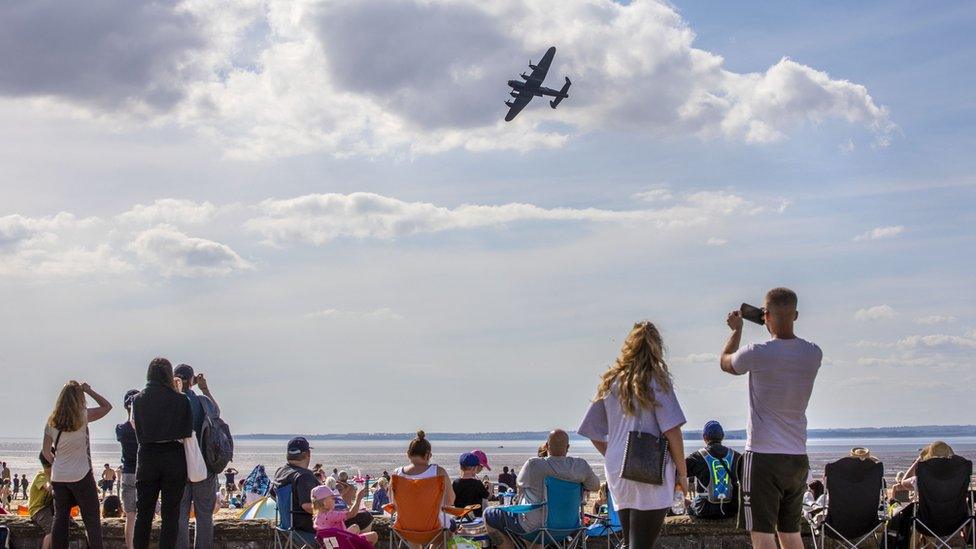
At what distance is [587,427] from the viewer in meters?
5.71

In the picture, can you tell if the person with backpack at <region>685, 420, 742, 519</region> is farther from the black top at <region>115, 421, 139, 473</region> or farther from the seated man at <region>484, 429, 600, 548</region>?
the black top at <region>115, 421, 139, 473</region>

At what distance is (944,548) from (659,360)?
346 cm

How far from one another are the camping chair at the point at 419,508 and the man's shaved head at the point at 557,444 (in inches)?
31.0

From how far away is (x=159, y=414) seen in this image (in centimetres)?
725

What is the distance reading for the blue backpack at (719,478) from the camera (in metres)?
7.80

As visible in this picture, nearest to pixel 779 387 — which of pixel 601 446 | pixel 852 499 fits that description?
pixel 601 446

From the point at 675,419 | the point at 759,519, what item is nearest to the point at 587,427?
the point at 675,419

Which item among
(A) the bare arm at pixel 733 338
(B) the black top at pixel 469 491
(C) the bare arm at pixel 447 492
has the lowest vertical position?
(B) the black top at pixel 469 491

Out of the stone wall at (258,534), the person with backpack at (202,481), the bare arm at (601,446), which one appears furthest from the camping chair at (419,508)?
the bare arm at (601,446)

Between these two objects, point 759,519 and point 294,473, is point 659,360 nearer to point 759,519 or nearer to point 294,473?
point 759,519

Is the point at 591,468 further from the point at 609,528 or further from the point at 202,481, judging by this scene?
the point at 202,481

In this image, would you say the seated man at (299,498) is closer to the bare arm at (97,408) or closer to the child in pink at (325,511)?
the child in pink at (325,511)

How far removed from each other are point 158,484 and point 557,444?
267 cm

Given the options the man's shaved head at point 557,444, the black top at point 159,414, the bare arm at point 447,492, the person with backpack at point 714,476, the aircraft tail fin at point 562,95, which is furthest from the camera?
the aircraft tail fin at point 562,95
